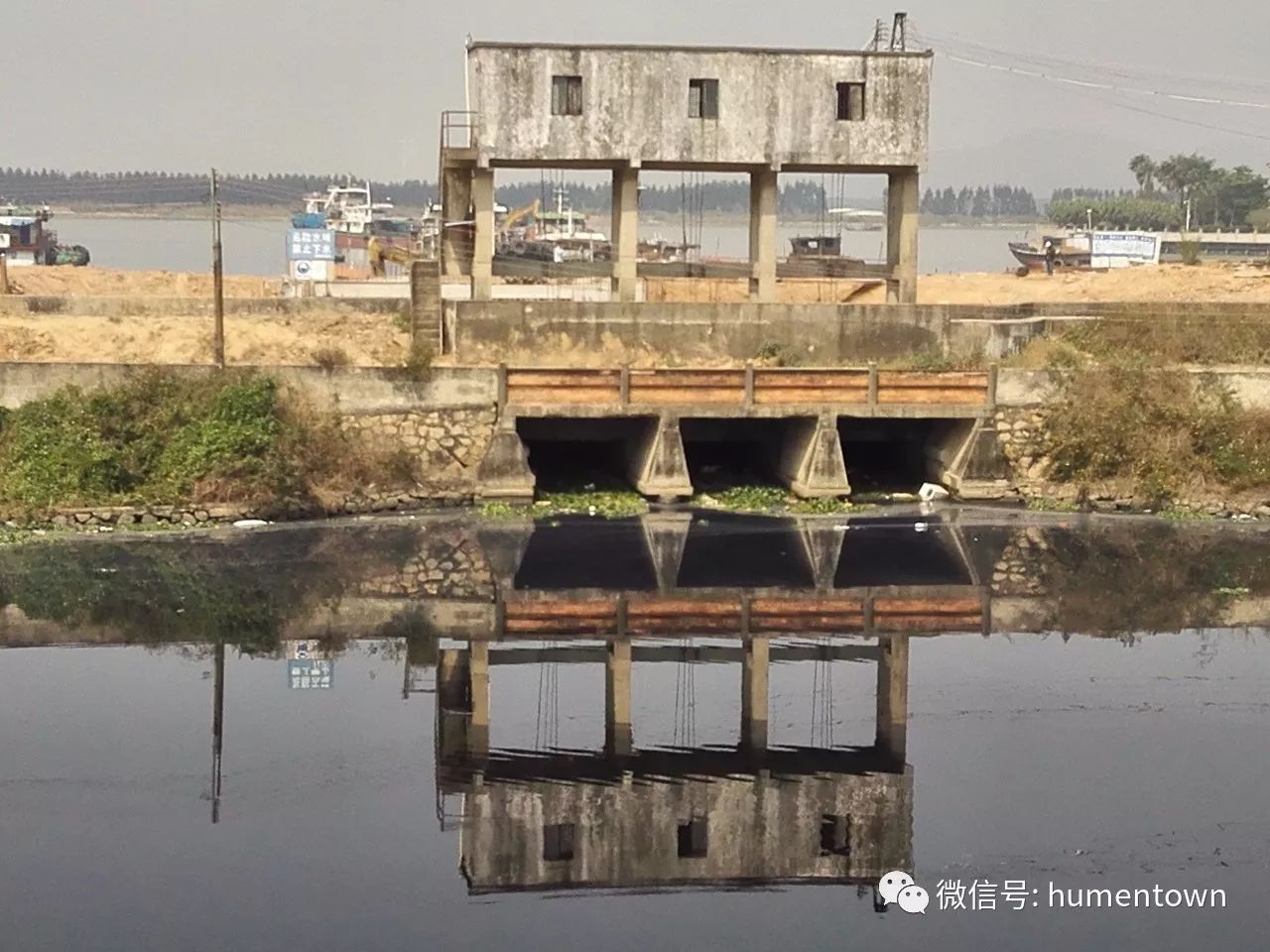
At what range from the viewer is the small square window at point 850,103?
134ft

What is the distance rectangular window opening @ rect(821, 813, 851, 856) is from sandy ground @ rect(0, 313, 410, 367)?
2093 cm

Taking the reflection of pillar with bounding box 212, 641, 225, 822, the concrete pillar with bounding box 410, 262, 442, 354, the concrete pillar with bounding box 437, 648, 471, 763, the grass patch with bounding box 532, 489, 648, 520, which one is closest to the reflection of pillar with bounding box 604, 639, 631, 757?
the concrete pillar with bounding box 437, 648, 471, 763

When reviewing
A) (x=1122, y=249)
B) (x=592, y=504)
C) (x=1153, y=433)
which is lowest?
(x=592, y=504)

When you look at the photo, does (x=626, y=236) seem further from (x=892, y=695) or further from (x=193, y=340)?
(x=892, y=695)

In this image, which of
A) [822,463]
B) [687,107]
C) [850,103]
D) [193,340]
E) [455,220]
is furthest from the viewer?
[455,220]

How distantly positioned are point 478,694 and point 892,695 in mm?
5585

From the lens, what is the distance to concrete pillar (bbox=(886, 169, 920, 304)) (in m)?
42.0

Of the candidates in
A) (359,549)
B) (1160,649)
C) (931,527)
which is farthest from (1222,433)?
(359,549)

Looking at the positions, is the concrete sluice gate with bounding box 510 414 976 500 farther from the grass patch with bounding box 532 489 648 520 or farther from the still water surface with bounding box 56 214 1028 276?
the still water surface with bounding box 56 214 1028 276

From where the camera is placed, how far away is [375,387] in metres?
34.2

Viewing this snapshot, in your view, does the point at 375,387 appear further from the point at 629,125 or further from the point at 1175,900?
the point at 1175,900

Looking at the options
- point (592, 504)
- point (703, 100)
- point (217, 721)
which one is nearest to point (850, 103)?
point (703, 100)

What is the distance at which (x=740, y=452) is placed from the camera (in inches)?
1540

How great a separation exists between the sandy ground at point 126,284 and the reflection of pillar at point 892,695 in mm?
33155
